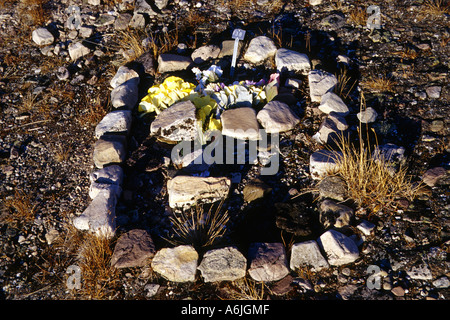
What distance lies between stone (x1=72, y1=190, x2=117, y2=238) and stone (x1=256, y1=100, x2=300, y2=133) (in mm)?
1864

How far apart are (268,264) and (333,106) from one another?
2.08 metres

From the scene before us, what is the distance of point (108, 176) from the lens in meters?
4.21

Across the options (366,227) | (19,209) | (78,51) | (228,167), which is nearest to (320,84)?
(228,167)

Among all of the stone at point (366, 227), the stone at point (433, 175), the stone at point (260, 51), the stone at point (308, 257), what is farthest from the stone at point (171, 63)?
the stone at point (433, 175)

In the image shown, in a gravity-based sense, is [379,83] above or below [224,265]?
above

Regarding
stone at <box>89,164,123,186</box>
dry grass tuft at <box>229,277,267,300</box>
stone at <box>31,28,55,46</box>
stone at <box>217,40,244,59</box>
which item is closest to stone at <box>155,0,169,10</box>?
stone at <box>217,40,244,59</box>

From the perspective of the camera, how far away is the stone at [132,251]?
11.8 feet

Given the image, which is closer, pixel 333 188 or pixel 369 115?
pixel 333 188

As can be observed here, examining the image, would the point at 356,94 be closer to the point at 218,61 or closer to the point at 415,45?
the point at 415,45

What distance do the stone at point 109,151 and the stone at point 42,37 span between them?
2.52 m

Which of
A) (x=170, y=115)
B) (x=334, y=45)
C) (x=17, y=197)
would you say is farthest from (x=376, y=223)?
(x=17, y=197)

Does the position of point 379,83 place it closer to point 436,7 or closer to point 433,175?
point 433,175

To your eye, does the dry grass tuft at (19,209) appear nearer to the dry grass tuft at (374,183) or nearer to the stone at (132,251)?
the stone at (132,251)

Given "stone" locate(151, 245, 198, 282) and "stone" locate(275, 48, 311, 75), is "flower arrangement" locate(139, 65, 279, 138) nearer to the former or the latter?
"stone" locate(275, 48, 311, 75)
